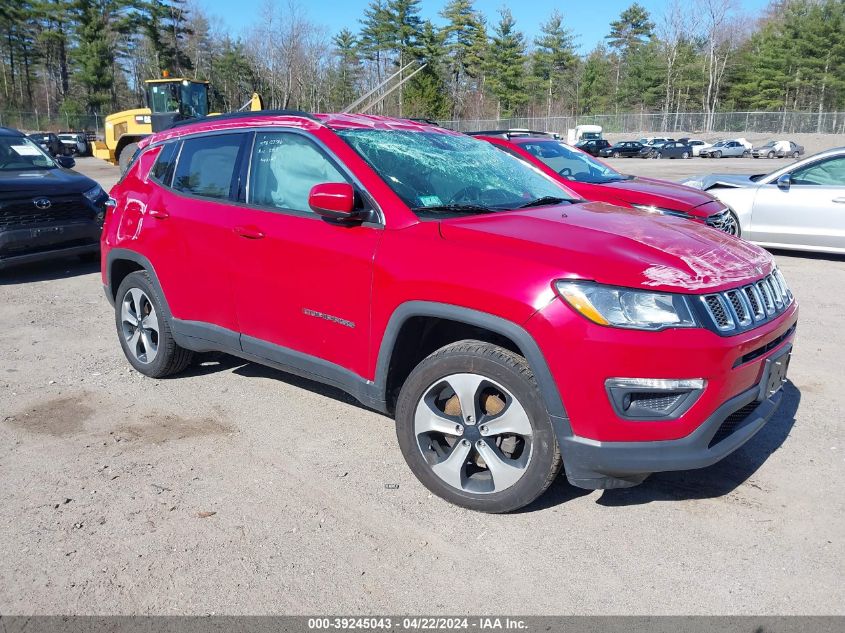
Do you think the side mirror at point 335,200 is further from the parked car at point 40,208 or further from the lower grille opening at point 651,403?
the parked car at point 40,208

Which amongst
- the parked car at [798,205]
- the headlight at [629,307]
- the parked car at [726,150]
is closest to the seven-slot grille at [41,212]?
the headlight at [629,307]

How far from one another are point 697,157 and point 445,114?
25126 millimetres

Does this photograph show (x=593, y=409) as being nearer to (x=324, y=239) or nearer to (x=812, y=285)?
(x=324, y=239)

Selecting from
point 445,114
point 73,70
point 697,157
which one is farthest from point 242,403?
point 73,70

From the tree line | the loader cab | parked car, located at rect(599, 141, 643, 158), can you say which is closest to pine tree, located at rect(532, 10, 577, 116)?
the tree line

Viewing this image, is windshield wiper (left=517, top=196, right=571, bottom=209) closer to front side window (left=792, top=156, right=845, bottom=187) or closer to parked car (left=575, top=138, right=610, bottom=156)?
front side window (left=792, top=156, right=845, bottom=187)

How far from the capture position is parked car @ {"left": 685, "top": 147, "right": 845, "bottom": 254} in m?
8.84

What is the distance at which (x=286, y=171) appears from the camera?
13.1ft

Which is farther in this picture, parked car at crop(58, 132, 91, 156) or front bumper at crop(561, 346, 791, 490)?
parked car at crop(58, 132, 91, 156)

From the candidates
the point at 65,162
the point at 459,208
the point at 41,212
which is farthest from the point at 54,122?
the point at 459,208

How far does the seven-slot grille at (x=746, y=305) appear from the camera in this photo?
9.25ft

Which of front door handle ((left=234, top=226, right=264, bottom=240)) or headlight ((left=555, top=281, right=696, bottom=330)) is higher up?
front door handle ((left=234, top=226, right=264, bottom=240))

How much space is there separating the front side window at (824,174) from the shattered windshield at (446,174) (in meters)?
6.44

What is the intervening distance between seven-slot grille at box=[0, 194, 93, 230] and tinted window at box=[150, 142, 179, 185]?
407 centimetres
